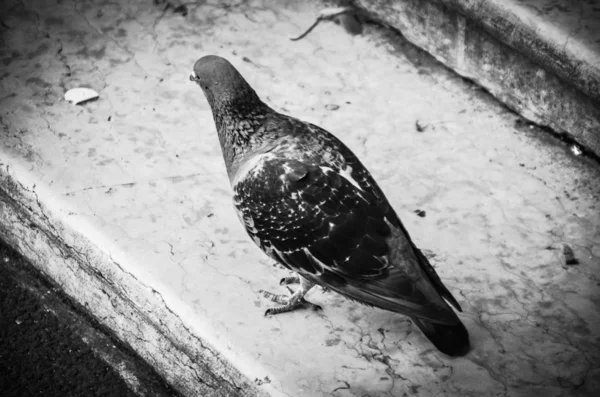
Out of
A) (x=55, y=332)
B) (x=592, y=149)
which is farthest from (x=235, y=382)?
(x=592, y=149)

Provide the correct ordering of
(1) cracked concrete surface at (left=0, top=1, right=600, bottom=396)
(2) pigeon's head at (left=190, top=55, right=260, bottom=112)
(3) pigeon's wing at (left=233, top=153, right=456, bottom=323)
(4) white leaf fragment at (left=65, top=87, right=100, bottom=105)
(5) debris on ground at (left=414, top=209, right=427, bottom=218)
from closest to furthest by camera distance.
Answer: (3) pigeon's wing at (left=233, top=153, right=456, bottom=323) < (1) cracked concrete surface at (left=0, top=1, right=600, bottom=396) < (2) pigeon's head at (left=190, top=55, right=260, bottom=112) < (5) debris on ground at (left=414, top=209, right=427, bottom=218) < (4) white leaf fragment at (left=65, top=87, right=100, bottom=105)

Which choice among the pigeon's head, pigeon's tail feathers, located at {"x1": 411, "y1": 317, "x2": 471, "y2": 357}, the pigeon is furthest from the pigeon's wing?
the pigeon's head

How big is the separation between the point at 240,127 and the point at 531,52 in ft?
5.76

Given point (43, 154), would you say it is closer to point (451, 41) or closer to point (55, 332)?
point (55, 332)

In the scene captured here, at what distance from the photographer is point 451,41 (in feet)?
15.4

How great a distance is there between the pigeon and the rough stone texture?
56.0 inches

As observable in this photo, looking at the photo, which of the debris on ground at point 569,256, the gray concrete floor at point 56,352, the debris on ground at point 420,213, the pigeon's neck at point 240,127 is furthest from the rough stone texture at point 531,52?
the gray concrete floor at point 56,352

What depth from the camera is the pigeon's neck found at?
3.47 m

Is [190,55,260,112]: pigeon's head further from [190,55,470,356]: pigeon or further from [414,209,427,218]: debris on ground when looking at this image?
[414,209,427,218]: debris on ground

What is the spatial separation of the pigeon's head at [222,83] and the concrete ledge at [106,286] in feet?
2.97

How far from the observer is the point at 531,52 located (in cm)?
419

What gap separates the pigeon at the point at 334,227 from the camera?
121 inches

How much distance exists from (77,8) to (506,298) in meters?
3.35

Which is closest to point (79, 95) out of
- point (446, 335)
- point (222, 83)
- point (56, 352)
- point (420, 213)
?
point (222, 83)
